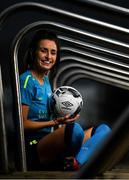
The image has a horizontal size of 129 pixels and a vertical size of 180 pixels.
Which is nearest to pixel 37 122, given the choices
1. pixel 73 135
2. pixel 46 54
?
pixel 73 135

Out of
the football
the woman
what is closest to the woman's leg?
the woman

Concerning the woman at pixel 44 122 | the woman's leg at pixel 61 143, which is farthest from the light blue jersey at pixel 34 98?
the woman's leg at pixel 61 143

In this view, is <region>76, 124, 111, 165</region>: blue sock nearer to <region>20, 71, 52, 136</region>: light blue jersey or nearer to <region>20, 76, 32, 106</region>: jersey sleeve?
<region>20, 71, 52, 136</region>: light blue jersey

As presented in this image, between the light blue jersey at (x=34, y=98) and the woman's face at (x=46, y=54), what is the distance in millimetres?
79

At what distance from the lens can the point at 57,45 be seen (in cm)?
169

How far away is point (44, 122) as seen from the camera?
1.44 metres

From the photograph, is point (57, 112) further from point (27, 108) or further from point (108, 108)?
point (108, 108)

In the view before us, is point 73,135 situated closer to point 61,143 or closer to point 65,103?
point 61,143

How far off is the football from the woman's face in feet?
0.47

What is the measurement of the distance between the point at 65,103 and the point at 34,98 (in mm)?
127

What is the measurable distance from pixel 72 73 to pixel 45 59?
0.94 m

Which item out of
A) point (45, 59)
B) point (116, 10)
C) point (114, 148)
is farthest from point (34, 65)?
point (114, 148)

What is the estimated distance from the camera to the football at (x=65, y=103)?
1.49m

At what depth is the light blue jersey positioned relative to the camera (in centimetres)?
153
